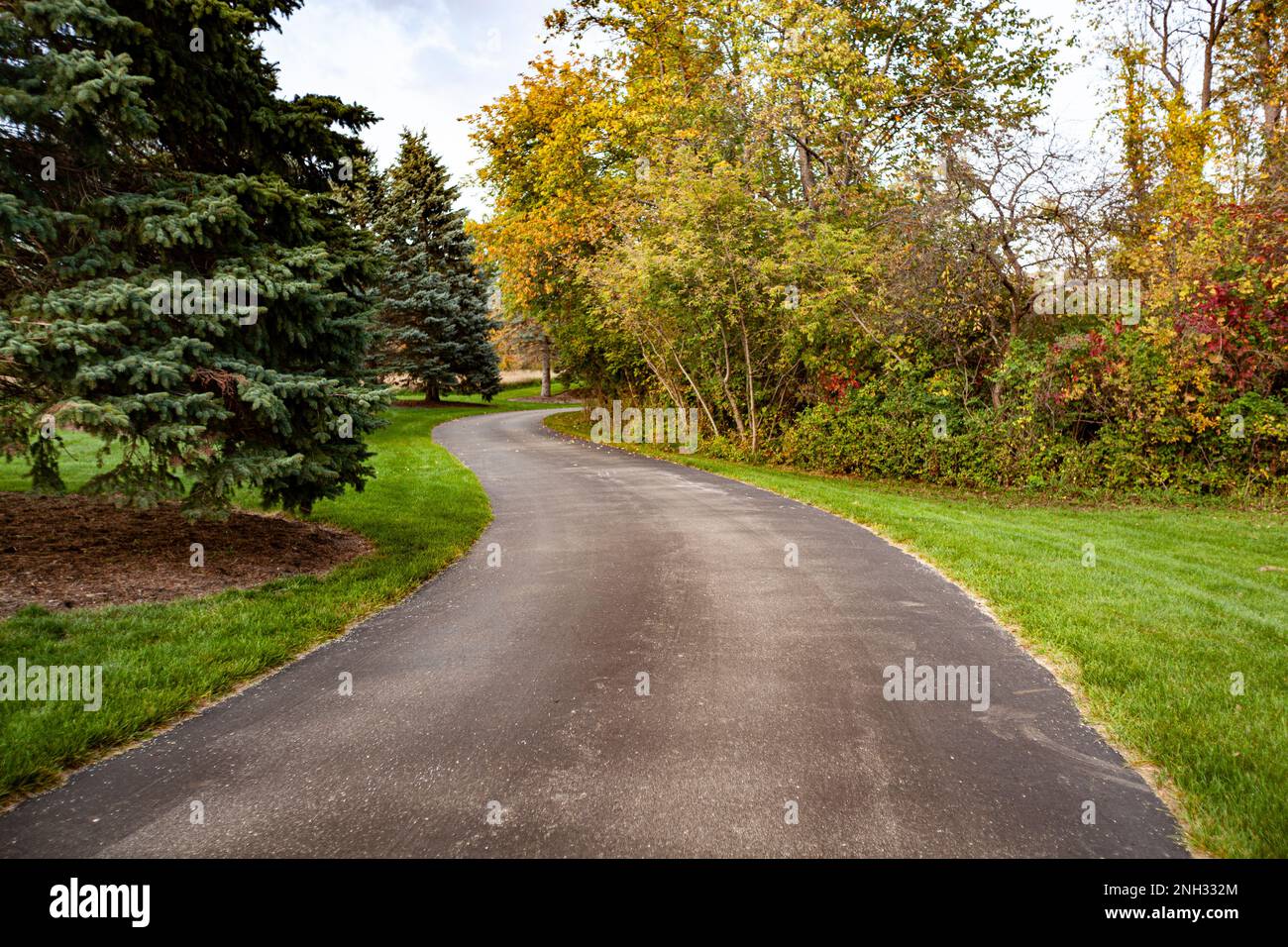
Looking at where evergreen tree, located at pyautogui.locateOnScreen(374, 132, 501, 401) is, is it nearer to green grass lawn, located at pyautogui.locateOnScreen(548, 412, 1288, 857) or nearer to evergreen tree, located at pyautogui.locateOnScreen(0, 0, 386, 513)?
evergreen tree, located at pyautogui.locateOnScreen(0, 0, 386, 513)

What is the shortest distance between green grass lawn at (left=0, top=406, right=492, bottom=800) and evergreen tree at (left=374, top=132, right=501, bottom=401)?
2542 cm

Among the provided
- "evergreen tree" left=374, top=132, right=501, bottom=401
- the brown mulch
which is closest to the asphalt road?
the brown mulch

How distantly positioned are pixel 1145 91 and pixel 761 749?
28.3 metres

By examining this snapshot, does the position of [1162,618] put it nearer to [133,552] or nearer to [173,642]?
[173,642]

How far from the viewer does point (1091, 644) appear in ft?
16.7

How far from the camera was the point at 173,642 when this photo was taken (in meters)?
4.93

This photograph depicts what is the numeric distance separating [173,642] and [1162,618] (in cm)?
791

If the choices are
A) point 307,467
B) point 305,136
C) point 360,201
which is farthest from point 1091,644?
point 360,201

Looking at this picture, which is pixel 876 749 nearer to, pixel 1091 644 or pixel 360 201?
pixel 1091 644

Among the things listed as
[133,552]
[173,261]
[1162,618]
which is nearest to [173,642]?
[133,552]
